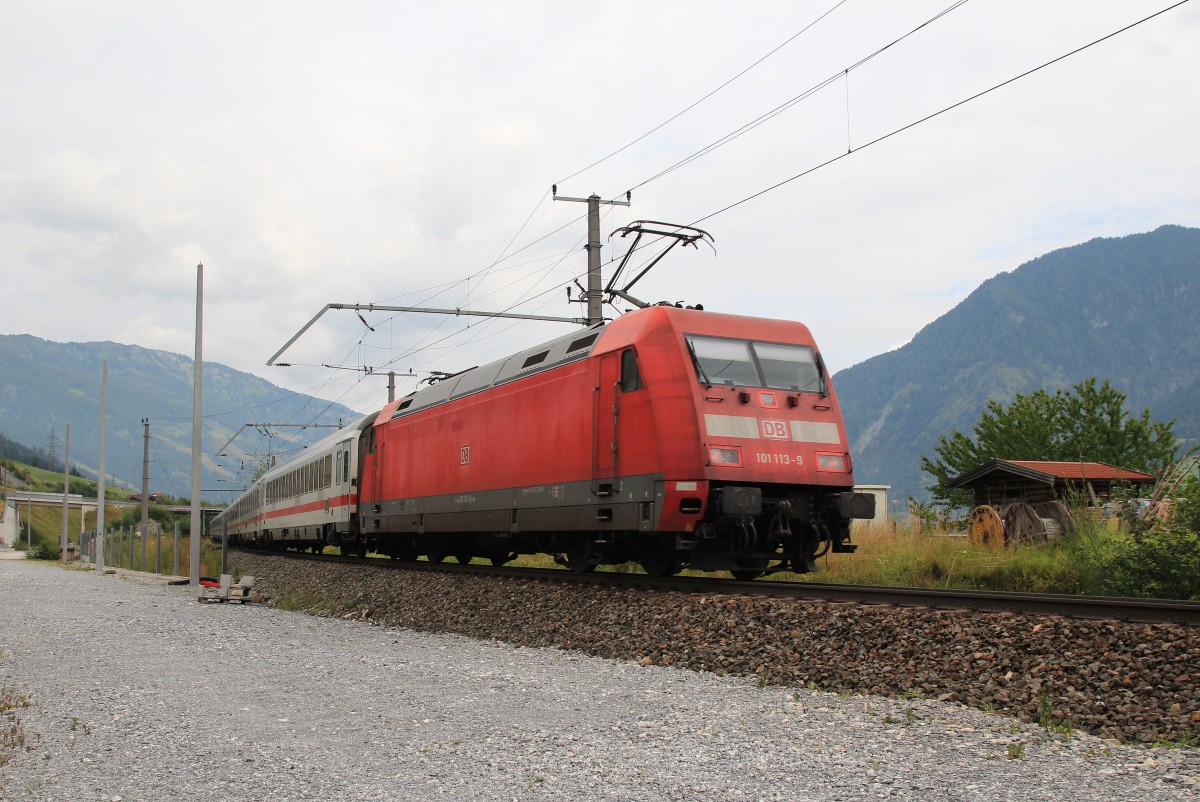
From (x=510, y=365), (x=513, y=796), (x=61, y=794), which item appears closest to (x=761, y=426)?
(x=510, y=365)

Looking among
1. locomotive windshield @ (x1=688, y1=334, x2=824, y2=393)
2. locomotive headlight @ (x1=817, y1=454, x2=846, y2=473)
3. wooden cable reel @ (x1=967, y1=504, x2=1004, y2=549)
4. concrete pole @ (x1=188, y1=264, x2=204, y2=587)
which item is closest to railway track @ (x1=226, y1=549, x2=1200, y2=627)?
locomotive headlight @ (x1=817, y1=454, x2=846, y2=473)

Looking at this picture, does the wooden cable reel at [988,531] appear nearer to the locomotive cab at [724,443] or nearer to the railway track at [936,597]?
the locomotive cab at [724,443]

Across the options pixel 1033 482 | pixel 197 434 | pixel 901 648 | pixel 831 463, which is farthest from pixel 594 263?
pixel 1033 482

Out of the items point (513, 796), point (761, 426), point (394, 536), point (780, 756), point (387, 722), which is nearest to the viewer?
point (513, 796)

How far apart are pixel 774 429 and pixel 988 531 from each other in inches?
202

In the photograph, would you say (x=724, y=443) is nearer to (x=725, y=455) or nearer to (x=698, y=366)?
(x=725, y=455)

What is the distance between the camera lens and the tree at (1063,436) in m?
44.3

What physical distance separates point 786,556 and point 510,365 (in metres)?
5.88

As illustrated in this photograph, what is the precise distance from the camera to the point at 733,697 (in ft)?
26.2

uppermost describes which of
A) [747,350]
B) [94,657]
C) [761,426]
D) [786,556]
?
[747,350]

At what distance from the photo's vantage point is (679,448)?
38.4ft

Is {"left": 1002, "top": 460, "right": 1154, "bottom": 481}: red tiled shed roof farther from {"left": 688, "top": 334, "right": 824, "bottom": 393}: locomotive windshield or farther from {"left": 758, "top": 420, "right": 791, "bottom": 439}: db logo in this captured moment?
{"left": 758, "top": 420, "right": 791, "bottom": 439}: db logo

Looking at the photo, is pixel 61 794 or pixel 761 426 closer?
pixel 61 794

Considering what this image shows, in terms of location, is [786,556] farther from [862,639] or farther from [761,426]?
[862,639]
